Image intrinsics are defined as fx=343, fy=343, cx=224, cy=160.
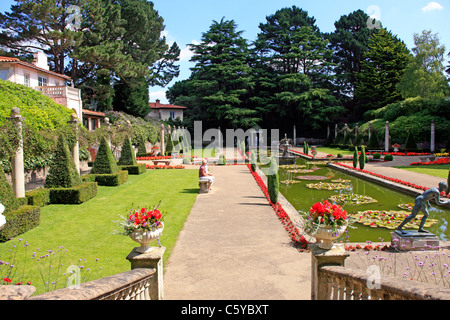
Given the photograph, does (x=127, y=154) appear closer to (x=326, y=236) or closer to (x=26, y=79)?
(x=26, y=79)

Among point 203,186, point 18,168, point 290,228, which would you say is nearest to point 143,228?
point 290,228

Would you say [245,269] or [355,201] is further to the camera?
[355,201]

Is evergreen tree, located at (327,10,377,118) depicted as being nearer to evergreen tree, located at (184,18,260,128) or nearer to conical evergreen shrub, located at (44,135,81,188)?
evergreen tree, located at (184,18,260,128)

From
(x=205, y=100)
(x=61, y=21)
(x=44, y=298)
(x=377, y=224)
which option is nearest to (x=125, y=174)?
(x=377, y=224)

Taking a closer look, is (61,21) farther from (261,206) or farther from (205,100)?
(261,206)

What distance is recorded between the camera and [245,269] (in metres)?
6.14

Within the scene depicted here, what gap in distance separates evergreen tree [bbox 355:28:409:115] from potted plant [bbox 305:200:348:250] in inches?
1950

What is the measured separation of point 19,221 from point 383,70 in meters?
51.8

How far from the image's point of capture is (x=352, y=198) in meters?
13.1

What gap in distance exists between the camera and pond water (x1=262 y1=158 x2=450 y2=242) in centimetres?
859

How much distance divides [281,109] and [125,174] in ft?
125

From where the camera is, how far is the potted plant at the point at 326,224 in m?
4.79

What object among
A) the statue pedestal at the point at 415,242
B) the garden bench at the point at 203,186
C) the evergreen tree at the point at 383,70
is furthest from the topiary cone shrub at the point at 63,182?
the evergreen tree at the point at 383,70

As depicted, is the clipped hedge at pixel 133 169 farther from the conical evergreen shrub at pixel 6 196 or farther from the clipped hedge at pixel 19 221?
the conical evergreen shrub at pixel 6 196
